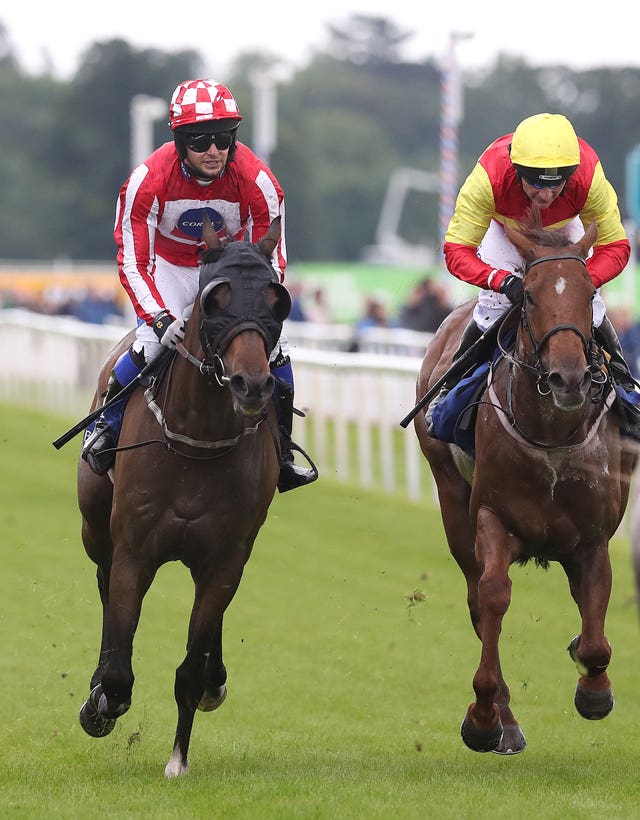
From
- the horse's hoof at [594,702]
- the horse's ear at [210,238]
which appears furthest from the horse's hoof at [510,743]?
the horse's ear at [210,238]

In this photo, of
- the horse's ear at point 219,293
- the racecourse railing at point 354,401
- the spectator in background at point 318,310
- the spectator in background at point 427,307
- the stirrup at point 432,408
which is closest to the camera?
the horse's ear at point 219,293

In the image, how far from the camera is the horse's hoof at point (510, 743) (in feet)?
20.9

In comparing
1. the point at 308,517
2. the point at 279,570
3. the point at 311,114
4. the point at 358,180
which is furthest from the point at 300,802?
the point at 311,114

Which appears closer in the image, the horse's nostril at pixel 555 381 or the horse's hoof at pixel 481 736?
the horse's nostril at pixel 555 381

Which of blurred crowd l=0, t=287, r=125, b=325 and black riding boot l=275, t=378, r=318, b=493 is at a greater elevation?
black riding boot l=275, t=378, r=318, b=493

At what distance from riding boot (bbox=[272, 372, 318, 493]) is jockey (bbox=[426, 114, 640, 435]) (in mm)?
569

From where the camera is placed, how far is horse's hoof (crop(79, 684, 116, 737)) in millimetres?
6090

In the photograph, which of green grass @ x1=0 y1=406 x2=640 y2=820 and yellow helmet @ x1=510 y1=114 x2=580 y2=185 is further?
yellow helmet @ x1=510 y1=114 x2=580 y2=185

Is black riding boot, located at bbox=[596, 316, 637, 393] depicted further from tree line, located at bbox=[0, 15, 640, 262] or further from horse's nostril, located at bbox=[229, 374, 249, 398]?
tree line, located at bbox=[0, 15, 640, 262]

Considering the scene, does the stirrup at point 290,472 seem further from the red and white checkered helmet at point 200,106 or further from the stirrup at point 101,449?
the red and white checkered helmet at point 200,106

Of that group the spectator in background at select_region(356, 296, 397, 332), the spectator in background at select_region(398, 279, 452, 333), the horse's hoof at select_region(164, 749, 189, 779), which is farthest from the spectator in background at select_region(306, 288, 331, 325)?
the horse's hoof at select_region(164, 749, 189, 779)

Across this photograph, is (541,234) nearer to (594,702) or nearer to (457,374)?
(457,374)

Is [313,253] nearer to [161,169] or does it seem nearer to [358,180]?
[358,180]

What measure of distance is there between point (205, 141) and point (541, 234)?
1.29 metres
